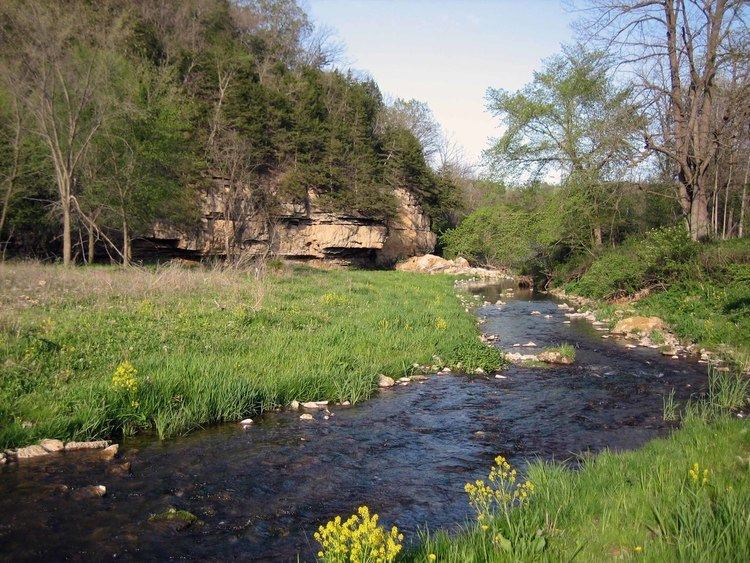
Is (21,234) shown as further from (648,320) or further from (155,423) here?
(648,320)

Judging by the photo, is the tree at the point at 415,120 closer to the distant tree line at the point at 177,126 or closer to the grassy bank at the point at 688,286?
the distant tree line at the point at 177,126

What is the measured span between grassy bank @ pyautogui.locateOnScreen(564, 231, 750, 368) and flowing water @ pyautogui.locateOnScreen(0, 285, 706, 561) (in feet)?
12.1

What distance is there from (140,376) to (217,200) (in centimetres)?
3293

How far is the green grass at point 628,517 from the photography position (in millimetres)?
3520

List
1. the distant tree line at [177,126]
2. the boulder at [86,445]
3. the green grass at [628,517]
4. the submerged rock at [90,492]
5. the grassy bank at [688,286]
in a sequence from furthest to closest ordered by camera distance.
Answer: the distant tree line at [177,126], the grassy bank at [688,286], the boulder at [86,445], the submerged rock at [90,492], the green grass at [628,517]

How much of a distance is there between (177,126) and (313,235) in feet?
57.0

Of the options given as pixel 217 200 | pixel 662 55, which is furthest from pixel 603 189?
pixel 217 200

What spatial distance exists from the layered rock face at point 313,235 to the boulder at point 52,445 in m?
29.0

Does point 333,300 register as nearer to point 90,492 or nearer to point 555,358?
point 555,358

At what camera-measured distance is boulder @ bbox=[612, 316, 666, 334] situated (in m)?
16.7

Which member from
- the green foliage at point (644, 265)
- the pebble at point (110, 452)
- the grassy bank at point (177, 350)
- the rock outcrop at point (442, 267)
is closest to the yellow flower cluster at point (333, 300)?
the grassy bank at point (177, 350)

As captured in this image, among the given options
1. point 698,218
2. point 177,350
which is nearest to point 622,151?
point 698,218

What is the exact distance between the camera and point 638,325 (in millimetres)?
17047

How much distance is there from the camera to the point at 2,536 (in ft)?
15.8
